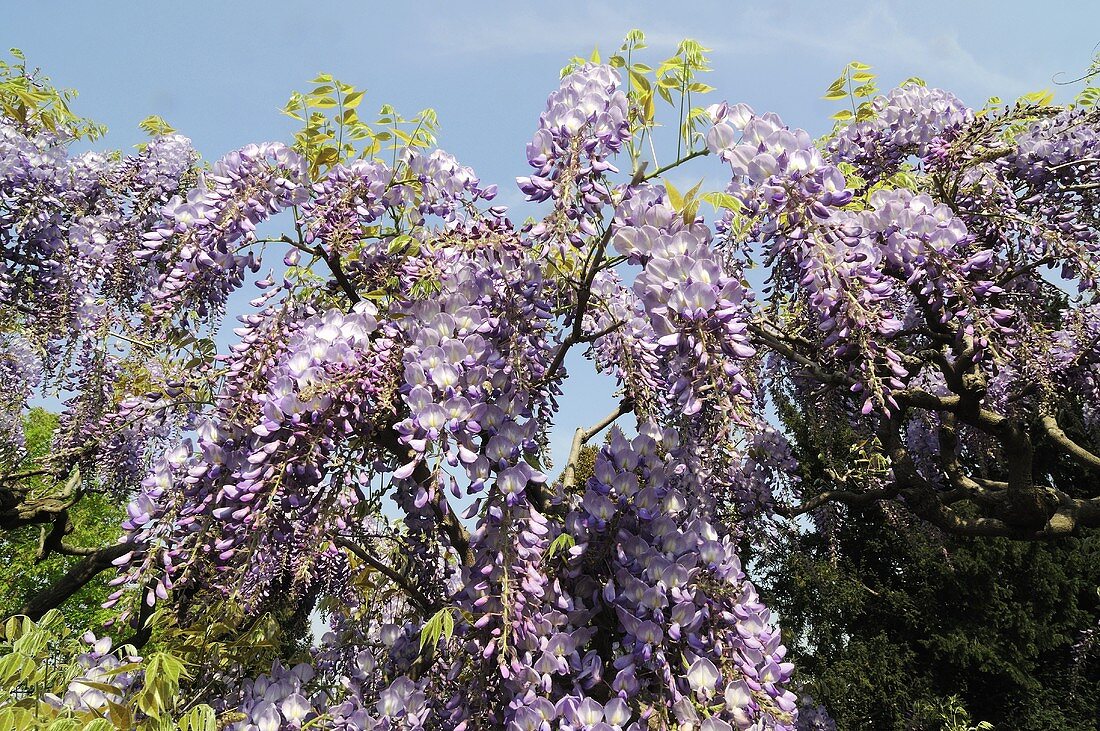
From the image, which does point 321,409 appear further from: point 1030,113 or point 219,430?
point 1030,113

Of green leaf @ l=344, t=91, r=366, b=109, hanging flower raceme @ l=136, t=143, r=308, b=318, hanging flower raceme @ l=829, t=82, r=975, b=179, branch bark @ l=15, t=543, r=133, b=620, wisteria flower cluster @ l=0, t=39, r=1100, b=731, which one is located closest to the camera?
wisteria flower cluster @ l=0, t=39, r=1100, b=731

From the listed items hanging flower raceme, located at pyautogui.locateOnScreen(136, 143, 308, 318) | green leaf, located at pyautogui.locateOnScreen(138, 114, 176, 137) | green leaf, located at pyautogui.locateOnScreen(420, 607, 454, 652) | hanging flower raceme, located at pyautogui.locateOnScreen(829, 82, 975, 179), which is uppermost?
green leaf, located at pyautogui.locateOnScreen(138, 114, 176, 137)

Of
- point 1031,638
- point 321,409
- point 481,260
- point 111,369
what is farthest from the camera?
point 1031,638

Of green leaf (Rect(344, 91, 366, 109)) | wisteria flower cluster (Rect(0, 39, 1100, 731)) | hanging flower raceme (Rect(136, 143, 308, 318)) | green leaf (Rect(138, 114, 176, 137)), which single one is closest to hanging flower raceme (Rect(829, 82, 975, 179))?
wisteria flower cluster (Rect(0, 39, 1100, 731))

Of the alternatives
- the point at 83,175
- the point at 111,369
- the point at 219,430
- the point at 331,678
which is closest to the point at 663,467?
the point at 219,430

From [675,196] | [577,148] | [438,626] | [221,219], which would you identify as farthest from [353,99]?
[438,626]

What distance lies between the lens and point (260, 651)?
3.08 m

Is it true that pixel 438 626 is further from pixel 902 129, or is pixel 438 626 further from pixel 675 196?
pixel 902 129

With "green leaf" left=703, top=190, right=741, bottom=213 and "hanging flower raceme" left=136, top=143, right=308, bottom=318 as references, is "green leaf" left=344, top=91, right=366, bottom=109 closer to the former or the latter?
"hanging flower raceme" left=136, top=143, right=308, bottom=318

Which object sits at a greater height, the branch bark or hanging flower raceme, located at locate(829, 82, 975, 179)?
hanging flower raceme, located at locate(829, 82, 975, 179)

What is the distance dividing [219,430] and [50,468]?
3.61 metres

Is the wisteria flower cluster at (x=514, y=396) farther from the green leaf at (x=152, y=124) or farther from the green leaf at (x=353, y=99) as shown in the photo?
the green leaf at (x=152, y=124)

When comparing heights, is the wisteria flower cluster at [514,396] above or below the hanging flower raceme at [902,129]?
below

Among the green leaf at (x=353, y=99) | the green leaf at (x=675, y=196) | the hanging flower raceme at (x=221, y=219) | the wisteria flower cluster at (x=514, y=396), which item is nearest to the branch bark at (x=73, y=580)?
the wisteria flower cluster at (x=514, y=396)
